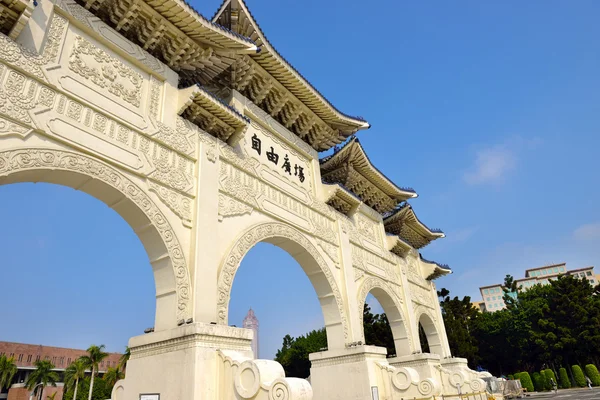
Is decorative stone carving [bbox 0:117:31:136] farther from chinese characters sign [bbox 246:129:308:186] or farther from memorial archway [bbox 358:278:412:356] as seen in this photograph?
memorial archway [bbox 358:278:412:356]

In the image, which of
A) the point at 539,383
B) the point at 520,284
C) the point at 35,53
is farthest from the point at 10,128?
the point at 520,284

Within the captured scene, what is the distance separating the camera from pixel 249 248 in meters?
7.14

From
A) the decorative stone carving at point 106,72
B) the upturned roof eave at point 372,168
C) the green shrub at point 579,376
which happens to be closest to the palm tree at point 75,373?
the upturned roof eave at point 372,168

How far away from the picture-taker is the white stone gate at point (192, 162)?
4.96 meters

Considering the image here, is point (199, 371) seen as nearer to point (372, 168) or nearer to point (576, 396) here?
point (372, 168)

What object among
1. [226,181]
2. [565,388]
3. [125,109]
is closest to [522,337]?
[565,388]

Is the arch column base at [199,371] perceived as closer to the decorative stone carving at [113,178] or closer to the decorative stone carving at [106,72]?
the decorative stone carving at [113,178]

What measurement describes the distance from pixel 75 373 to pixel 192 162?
31.1 metres

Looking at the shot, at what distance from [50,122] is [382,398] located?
853 cm

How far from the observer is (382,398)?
29.6 feet

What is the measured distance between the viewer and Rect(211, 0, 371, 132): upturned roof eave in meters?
8.09

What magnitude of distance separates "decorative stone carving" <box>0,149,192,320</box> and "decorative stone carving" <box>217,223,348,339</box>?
2.28 feet

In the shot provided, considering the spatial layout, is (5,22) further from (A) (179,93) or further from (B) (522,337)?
(B) (522,337)

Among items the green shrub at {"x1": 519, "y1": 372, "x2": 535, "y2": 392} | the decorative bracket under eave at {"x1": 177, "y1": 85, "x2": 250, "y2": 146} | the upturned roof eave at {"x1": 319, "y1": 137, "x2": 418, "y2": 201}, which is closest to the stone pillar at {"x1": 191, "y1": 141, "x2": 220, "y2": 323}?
the decorative bracket under eave at {"x1": 177, "y1": 85, "x2": 250, "y2": 146}
